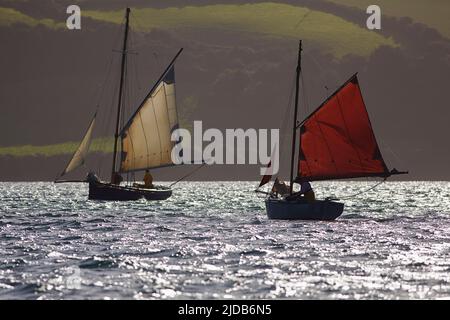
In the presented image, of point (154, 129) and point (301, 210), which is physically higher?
point (154, 129)

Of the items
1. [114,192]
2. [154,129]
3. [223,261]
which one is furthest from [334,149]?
[114,192]

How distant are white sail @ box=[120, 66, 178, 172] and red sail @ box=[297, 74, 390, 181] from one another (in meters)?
30.5

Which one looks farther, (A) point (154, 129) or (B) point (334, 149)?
(A) point (154, 129)

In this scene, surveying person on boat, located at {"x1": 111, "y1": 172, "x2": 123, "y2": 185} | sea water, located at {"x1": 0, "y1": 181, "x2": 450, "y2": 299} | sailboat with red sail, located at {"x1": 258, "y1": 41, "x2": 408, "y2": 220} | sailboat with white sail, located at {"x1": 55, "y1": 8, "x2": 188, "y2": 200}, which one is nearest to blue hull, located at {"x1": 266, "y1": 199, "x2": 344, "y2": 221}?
sailboat with red sail, located at {"x1": 258, "y1": 41, "x2": 408, "y2": 220}

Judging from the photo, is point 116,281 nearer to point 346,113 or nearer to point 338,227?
point 338,227

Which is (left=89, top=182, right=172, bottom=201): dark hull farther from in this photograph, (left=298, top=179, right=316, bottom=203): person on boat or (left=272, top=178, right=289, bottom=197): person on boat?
(left=298, top=179, right=316, bottom=203): person on boat

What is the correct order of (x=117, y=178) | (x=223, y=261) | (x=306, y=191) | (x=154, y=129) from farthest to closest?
(x=117, y=178), (x=154, y=129), (x=306, y=191), (x=223, y=261)

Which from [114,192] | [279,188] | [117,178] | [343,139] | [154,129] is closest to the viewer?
[343,139]

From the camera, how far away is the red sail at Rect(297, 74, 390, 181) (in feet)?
198

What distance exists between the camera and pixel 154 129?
91.6m

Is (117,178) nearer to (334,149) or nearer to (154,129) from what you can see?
(154,129)

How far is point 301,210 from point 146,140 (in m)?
34.4

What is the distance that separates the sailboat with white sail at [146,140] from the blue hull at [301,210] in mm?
29958
